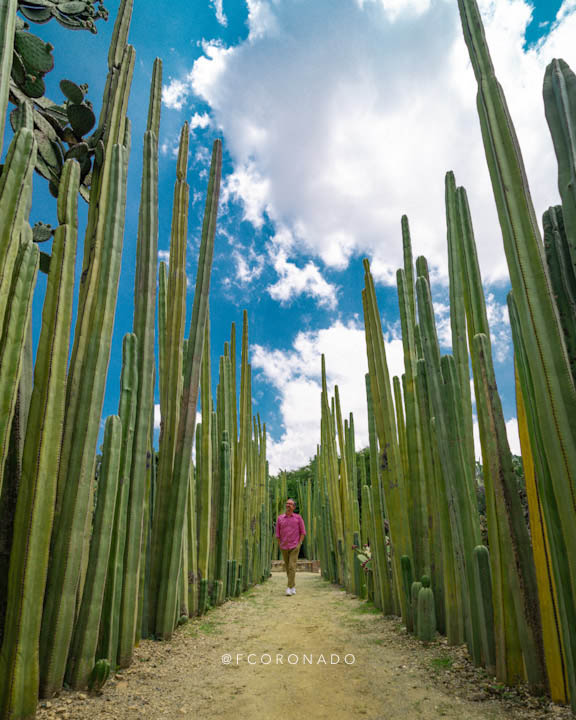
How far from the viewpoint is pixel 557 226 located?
1.47 metres

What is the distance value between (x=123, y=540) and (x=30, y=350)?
0.96m

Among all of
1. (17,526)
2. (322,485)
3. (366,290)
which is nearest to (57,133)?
(17,526)

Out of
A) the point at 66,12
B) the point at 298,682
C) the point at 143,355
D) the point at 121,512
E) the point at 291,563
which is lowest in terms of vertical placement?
the point at 298,682

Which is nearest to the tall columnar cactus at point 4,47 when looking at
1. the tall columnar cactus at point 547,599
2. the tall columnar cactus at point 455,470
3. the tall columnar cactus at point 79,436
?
the tall columnar cactus at point 79,436

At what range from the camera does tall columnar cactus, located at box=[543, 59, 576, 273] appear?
132cm

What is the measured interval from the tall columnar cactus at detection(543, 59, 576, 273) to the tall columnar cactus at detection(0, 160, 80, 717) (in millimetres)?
1732

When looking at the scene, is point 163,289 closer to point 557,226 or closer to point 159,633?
point 159,633

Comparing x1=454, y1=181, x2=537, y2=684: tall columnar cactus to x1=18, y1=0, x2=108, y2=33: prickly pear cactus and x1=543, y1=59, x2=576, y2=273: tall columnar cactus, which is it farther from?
x1=18, y1=0, x2=108, y2=33: prickly pear cactus

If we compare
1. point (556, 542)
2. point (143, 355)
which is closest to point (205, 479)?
point (143, 355)

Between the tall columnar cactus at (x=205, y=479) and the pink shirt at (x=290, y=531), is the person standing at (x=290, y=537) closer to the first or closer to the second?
the pink shirt at (x=290, y=531)

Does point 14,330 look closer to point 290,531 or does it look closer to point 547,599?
point 547,599

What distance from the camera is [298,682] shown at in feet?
6.97

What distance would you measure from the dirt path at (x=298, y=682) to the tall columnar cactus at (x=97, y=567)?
108mm

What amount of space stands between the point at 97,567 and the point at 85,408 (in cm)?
64
